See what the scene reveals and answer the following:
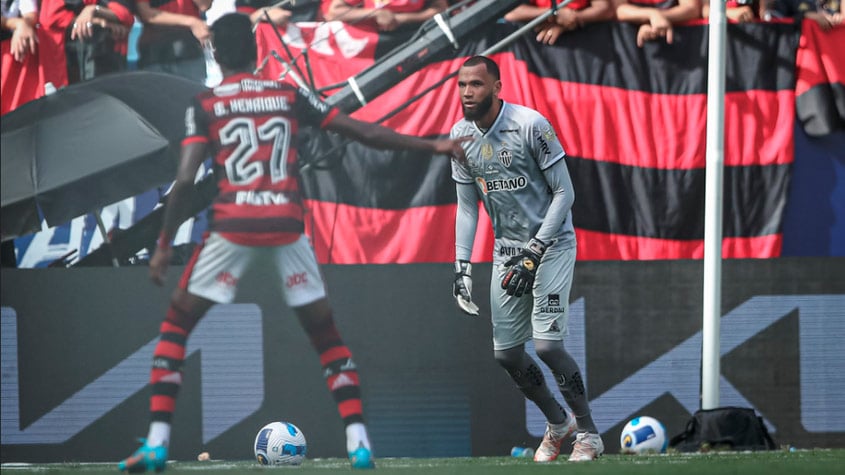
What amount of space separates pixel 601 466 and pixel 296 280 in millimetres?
1906

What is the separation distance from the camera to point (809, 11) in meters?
8.11

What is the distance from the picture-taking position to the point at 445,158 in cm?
803

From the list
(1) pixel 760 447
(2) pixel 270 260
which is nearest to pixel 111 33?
(2) pixel 270 260

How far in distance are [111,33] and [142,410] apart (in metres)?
2.60

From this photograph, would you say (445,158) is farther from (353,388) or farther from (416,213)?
(353,388)

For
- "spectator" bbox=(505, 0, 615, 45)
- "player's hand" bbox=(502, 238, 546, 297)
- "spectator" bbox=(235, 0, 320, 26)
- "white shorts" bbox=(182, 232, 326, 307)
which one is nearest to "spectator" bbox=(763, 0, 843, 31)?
"spectator" bbox=(505, 0, 615, 45)

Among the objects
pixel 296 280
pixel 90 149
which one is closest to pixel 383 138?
pixel 296 280

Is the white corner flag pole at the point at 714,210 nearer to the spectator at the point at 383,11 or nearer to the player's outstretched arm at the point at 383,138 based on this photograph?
the spectator at the point at 383,11

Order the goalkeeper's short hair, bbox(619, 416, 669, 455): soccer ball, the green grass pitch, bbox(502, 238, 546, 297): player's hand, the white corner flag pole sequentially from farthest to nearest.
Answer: the white corner flag pole < bbox(619, 416, 669, 455): soccer ball < bbox(502, 238, 546, 297): player's hand < the goalkeeper's short hair < the green grass pitch

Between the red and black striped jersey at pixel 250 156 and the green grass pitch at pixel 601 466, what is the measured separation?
126 centimetres

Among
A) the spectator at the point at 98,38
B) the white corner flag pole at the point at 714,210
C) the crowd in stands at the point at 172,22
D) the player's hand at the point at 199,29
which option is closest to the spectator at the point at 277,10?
the crowd in stands at the point at 172,22

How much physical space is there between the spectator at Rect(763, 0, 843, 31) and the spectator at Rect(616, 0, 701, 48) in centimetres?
55

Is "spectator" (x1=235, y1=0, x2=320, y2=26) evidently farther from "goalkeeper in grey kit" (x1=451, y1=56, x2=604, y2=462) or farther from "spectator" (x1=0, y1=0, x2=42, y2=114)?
"goalkeeper in grey kit" (x1=451, y1=56, x2=604, y2=462)

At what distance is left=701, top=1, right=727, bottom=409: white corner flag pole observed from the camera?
7.44m
